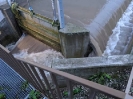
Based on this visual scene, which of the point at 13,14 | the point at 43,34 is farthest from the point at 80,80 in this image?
the point at 13,14

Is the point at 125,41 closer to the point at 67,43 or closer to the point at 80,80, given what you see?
the point at 67,43

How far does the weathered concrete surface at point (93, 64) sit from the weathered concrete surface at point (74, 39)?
181cm

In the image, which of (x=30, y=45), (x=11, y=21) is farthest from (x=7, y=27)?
(x=30, y=45)

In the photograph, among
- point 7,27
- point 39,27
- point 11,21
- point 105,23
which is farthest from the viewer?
point 7,27

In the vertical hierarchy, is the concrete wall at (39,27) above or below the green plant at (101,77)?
above

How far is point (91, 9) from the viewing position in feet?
26.2

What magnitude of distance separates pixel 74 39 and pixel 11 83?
2.98 m

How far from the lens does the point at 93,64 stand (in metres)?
3.74

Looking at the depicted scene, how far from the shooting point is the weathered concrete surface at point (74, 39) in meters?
5.47

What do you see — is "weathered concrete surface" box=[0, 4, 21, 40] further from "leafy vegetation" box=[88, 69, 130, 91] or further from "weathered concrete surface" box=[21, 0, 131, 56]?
"leafy vegetation" box=[88, 69, 130, 91]

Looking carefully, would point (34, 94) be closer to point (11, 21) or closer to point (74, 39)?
point (74, 39)

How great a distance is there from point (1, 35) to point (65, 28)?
14.4 ft

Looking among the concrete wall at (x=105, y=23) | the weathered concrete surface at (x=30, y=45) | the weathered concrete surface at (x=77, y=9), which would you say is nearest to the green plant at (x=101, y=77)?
the concrete wall at (x=105, y=23)

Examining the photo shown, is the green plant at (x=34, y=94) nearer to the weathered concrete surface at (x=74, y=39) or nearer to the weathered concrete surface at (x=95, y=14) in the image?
the weathered concrete surface at (x=74, y=39)
